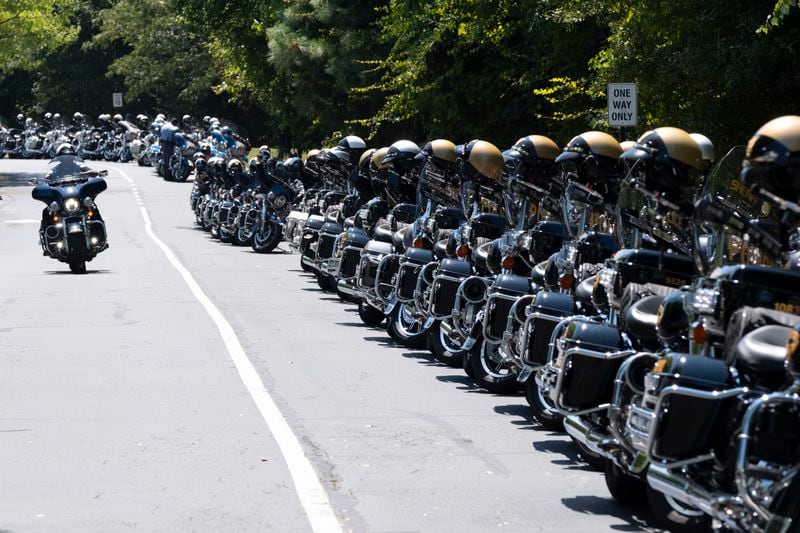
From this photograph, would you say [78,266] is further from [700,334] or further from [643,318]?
[700,334]

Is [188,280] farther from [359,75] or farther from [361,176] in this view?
[359,75]

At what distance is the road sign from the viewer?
19.8 m

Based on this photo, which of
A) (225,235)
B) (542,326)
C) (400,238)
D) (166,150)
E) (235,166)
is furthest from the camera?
(166,150)

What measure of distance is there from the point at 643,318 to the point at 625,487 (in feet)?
3.18

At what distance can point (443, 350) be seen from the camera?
13.5 metres

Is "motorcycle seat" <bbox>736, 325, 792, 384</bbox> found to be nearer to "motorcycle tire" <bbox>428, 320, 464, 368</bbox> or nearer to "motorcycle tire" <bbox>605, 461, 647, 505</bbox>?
"motorcycle tire" <bbox>605, 461, 647, 505</bbox>

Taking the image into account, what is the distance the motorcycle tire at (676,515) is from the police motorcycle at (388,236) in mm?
7494

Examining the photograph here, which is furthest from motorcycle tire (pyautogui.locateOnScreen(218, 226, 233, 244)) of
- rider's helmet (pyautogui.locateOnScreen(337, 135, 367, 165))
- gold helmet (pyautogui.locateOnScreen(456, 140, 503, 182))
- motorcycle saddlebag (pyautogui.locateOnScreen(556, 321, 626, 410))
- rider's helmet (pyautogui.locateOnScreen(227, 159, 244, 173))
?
motorcycle saddlebag (pyautogui.locateOnScreen(556, 321, 626, 410))

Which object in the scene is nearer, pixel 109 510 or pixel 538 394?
pixel 109 510

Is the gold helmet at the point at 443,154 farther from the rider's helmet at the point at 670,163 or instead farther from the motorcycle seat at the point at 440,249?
the rider's helmet at the point at 670,163

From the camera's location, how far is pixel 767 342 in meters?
6.37

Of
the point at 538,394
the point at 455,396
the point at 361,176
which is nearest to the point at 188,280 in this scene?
the point at 361,176

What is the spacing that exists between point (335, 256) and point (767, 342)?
1240cm

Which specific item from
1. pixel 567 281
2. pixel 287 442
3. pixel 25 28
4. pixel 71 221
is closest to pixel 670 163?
pixel 567 281
